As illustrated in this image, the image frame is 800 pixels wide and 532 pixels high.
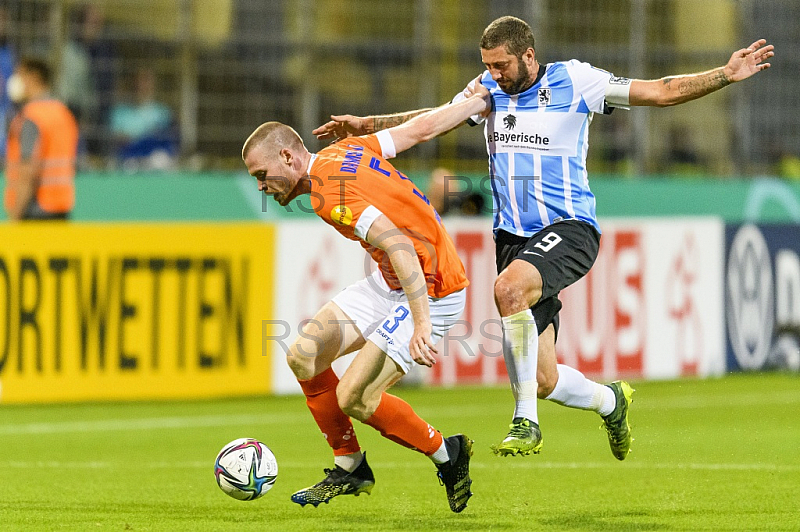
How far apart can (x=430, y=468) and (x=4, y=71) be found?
800cm

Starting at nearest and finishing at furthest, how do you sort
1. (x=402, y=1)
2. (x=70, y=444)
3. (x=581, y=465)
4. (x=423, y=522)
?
(x=423, y=522) → (x=581, y=465) → (x=70, y=444) → (x=402, y=1)

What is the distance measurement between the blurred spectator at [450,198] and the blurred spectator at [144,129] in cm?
324

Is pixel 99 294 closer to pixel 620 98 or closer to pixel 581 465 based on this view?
pixel 581 465

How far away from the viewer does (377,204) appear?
A: 22.0ft

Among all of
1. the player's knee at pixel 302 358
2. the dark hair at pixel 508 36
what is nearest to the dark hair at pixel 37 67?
the dark hair at pixel 508 36

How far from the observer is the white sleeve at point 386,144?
7055mm

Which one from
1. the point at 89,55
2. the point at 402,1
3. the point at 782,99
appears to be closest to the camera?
the point at 89,55

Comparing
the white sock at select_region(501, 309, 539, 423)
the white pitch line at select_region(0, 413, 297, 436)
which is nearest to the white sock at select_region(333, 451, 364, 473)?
the white sock at select_region(501, 309, 539, 423)

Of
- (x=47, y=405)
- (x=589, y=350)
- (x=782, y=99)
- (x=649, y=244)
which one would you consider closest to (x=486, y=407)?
(x=589, y=350)

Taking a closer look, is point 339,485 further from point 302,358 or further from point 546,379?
point 546,379

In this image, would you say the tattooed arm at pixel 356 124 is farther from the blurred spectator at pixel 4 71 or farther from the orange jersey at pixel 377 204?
the blurred spectator at pixel 4 71

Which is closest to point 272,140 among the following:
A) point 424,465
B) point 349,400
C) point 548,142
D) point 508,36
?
point 349,400

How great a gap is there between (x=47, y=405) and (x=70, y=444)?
83.6 inches

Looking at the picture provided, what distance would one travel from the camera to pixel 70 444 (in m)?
9.91
